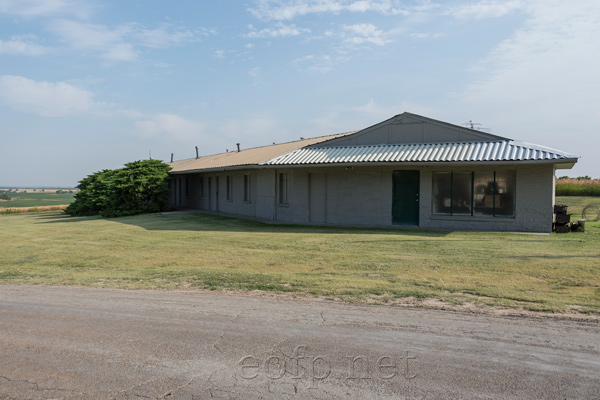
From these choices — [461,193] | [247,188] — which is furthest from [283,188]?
[461,193]

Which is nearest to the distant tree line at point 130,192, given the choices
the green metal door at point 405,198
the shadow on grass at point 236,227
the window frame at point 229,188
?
the shadow on grass at point 236,227

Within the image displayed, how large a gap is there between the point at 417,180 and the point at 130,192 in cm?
1757

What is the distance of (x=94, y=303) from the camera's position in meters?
7.00

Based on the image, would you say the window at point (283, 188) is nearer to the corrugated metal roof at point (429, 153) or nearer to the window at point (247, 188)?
the corrugated metal roof at point (429, 153)

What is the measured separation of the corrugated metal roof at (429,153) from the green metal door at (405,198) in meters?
0.98

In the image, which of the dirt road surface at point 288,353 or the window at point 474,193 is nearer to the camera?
the dirt road surface at point 288,353

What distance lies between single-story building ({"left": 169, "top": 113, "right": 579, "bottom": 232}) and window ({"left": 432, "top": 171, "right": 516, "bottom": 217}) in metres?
0.03

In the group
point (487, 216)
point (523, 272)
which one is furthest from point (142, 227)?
point (523, 272)

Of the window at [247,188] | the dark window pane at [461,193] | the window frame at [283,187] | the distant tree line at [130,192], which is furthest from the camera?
the distant tree line at [130,192]

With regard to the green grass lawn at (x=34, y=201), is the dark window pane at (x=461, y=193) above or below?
above

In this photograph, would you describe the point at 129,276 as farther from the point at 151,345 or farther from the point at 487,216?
the point at 487,216

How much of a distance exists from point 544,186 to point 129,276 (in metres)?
13.9

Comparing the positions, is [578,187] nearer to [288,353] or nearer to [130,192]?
[130,192]

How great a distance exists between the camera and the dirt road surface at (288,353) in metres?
3.94
